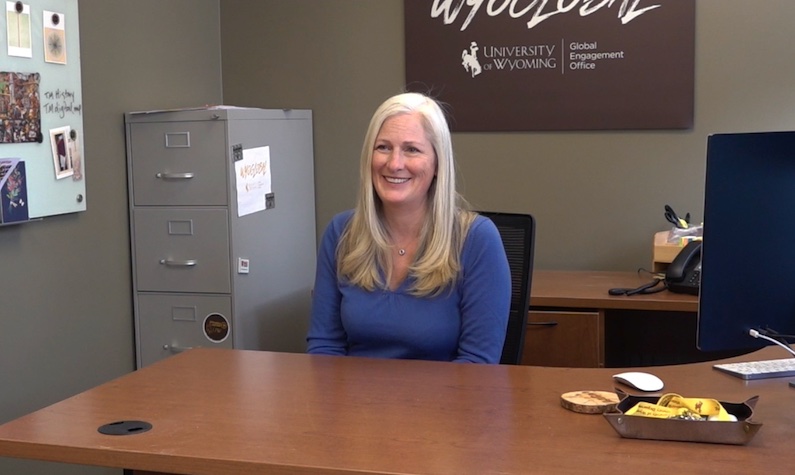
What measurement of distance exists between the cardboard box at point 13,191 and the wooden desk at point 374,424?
3.07 feet

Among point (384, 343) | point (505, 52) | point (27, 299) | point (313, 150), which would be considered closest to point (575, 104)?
point (505, 52)

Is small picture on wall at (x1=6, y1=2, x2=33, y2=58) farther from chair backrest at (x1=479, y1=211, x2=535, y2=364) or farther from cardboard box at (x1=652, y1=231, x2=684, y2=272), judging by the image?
cardboard box at (x1=652, y1=231, x2=684, y2=272)

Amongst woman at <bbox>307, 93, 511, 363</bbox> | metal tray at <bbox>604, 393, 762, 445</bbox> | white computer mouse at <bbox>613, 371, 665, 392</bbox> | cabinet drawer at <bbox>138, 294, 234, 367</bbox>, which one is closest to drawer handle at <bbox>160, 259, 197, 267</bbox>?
cabinet drawer at <bbox>138, 294, 234, 367</bbox>

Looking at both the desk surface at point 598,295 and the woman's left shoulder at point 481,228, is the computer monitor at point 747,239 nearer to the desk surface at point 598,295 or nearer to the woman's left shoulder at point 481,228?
the woman's left shoulder at point 481,228

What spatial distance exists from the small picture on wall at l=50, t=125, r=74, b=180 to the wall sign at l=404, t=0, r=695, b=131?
136cm

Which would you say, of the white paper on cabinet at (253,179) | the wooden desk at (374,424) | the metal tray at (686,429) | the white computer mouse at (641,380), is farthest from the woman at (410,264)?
the white paper on cabinet at (253,179)

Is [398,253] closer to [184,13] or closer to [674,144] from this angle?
[674,144]

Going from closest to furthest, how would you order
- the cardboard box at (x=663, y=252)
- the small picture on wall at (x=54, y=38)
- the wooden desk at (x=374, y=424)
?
the wooden desk at (x=374, y=424), the small picture on wall at (x=54, y=38), the cardboard box at (x=663, y=252)

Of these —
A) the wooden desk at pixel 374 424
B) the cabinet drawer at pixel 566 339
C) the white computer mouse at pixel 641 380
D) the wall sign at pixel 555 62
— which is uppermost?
the wall sign at pixel 555 62

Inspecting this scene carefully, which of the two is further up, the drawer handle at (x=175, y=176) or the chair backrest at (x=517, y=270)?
the drawer handle at (x=175, y=176)

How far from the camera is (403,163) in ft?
7.68

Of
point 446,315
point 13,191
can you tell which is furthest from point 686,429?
point 13,191

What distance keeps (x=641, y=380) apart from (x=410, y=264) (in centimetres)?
66

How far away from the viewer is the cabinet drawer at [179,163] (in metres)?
3.22
